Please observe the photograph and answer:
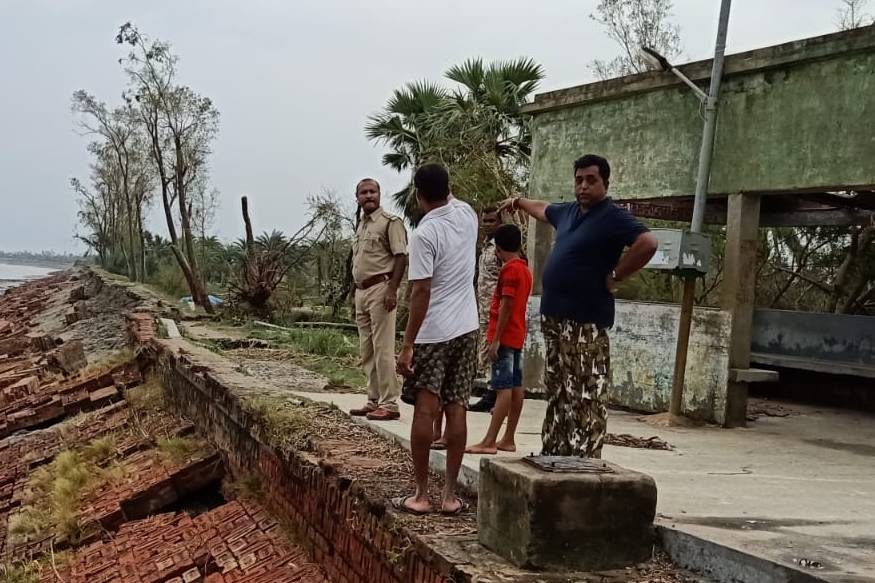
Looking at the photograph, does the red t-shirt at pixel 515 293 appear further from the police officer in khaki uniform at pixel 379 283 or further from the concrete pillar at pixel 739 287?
the concrete pillar at pixel 739 287

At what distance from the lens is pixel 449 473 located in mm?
3938

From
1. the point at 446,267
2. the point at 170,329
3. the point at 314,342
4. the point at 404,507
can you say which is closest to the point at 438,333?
the point at 446,267

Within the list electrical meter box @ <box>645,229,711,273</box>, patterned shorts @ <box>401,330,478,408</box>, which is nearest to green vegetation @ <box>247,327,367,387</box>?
electrical meter box @ <box>645,229,711,273</box>

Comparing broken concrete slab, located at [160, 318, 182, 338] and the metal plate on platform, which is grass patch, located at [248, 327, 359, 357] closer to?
broken concrete slab, located at [160, 318, 182, 338]

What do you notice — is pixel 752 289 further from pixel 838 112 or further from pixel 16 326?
pixel 16 326

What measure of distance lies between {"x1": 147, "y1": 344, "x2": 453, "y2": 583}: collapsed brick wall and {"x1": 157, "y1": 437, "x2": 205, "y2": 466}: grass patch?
1.00 feet

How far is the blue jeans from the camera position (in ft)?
16.0

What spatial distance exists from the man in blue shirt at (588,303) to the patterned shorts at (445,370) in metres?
0.44

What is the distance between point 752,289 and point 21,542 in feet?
21.9

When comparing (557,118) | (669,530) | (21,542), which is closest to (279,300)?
(557,118)

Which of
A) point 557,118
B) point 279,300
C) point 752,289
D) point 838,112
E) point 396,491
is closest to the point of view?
point 396,491

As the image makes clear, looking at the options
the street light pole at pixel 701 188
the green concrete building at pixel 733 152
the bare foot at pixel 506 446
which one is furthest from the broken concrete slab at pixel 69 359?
the bare foot at pixel 506 446

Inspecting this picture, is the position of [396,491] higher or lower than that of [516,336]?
lower

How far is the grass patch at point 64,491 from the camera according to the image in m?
7.24
